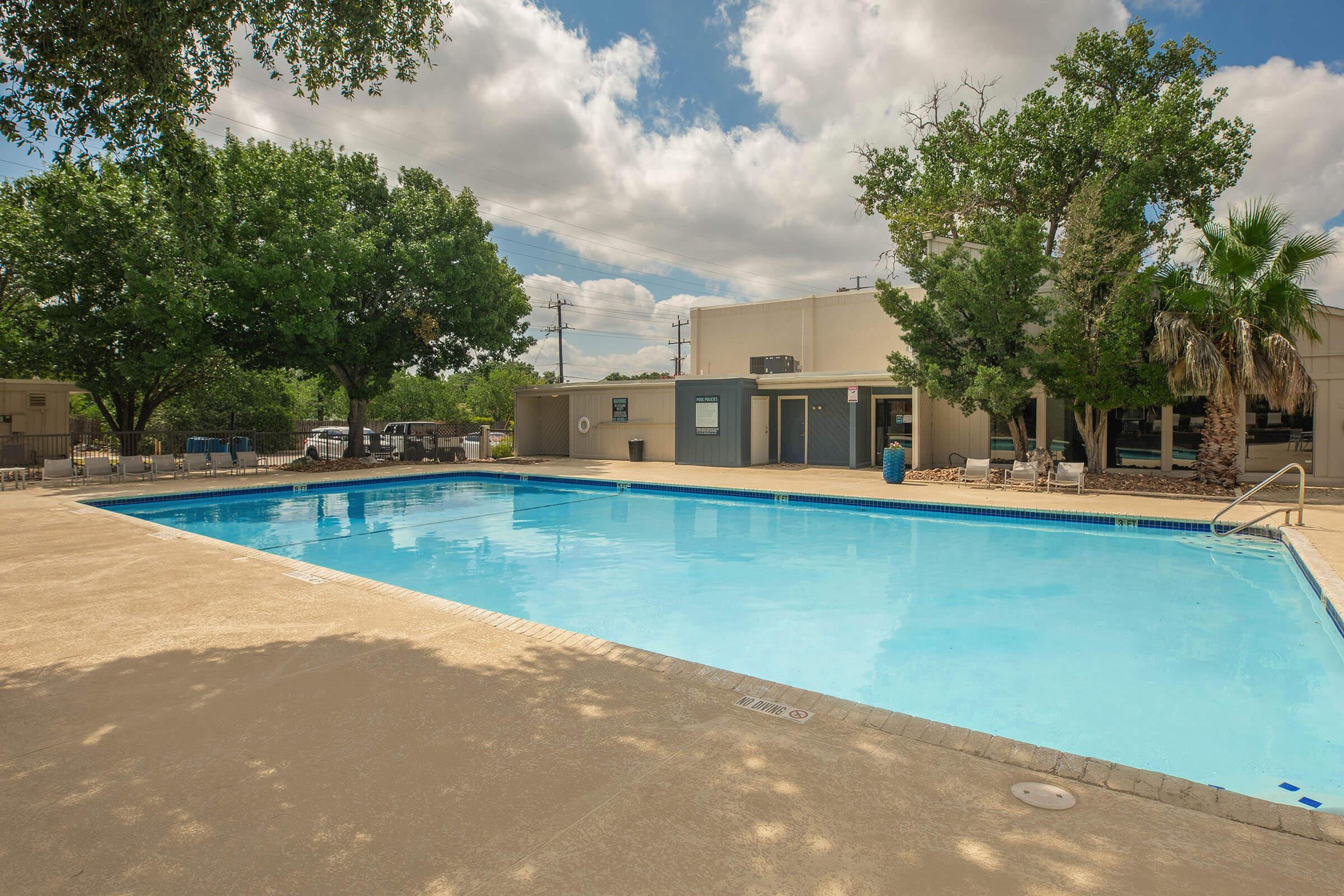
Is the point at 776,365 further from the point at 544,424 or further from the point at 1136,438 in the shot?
the point at 1136,438

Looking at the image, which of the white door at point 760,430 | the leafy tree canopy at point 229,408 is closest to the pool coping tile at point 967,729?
the white door at point 760,430

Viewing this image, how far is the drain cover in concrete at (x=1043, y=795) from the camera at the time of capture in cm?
259

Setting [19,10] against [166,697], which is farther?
[19,10]

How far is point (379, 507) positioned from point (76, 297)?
9.74 m

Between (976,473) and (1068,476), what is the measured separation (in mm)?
1686

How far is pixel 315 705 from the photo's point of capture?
138 inches

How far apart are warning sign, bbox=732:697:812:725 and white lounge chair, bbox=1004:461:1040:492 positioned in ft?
38.2

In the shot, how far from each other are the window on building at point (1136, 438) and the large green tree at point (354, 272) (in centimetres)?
1588

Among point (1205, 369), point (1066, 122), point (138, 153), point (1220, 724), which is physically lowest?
point (1220, 724)

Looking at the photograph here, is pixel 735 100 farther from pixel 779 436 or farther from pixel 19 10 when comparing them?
pixel 19 10

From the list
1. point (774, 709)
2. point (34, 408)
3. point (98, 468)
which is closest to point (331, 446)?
point (34, 408)

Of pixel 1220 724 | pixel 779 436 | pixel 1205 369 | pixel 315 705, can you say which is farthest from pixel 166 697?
pixel 779 436

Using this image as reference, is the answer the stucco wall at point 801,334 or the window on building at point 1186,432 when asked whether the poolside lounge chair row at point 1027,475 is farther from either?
the stucco wall at point 801,334

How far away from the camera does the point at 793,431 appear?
19.3m
